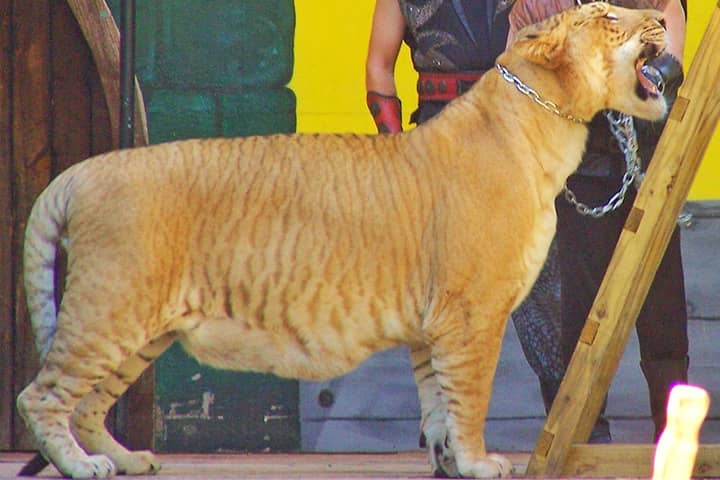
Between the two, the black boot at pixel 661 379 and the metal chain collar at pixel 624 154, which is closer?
the metal chain collar at pixel 624 154

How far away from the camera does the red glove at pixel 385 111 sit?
618cm

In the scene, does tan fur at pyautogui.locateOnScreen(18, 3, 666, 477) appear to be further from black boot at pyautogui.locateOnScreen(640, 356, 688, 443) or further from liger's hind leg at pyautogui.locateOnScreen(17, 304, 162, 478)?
black boot at pyautogui.locateOnScreen(640, 356, 688, 443)

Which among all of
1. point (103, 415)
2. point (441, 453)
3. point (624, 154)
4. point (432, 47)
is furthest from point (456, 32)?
point (103, 415)

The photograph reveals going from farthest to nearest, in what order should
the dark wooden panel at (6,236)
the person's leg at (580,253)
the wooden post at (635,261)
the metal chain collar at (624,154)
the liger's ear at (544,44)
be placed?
Answer: the dark wooden panel at (6,236)
the person's leg at (580,253)
the metal chain collar at (624,154)
the liger's ear at (544,44)
the wooden post at (635,261)

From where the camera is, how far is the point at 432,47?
613 centimetres

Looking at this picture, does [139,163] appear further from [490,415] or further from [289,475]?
[490,415]

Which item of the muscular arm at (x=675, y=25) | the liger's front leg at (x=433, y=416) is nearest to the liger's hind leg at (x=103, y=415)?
the liger's front leg at (x=433, y=416)

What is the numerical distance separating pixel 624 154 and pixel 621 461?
46.0 inches

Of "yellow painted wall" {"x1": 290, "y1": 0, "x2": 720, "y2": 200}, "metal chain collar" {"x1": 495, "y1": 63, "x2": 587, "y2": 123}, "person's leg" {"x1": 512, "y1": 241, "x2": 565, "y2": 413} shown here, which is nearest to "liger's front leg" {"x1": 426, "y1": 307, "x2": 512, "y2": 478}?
"metal chain collar" {"x1": 495, "y1": 63, "x2": 587, "y2": 123}

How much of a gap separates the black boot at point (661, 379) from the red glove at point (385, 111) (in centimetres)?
123

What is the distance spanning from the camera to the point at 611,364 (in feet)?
17.0

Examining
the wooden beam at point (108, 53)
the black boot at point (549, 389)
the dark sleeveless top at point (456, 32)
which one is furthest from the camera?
the black boot at point (549, 389)

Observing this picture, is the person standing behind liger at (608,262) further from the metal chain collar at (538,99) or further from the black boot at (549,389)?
the metal chain collar at (538,99)

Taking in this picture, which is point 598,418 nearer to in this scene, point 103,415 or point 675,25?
point 675,25
